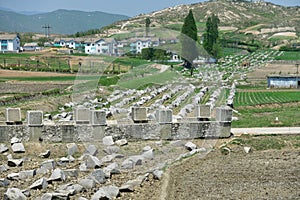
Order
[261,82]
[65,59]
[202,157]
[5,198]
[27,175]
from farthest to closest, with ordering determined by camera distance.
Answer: [65,59], [261,82], [202,157], [27,175], [5,198]

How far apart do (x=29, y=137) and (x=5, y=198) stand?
8130 mm

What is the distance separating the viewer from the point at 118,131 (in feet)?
70.3

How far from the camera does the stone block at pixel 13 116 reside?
21.4 meters

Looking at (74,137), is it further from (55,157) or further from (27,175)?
(27,175)

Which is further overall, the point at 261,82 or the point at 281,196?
the point at 261,82

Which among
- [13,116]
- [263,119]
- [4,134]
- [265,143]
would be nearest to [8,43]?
[263,119]

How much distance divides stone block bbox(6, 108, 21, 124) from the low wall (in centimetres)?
51

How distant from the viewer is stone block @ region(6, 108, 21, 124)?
21.4 metres

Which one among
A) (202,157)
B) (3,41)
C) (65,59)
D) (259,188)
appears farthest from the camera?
(3,41)

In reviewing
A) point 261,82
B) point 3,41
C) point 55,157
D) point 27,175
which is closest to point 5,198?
point 27,175

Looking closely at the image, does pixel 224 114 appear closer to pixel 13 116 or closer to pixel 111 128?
pixel 111 128

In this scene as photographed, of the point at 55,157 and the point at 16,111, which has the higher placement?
the point at 16,111

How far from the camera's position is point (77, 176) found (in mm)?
15797

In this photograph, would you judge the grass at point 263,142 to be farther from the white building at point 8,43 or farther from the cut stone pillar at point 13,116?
the white building at point 8,43
